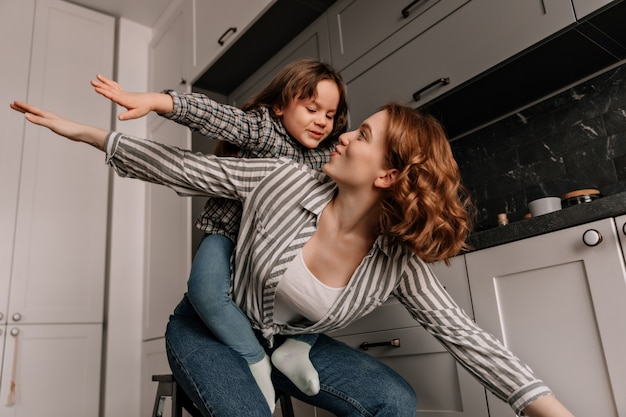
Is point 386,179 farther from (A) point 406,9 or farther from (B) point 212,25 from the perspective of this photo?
(B) point 212,25

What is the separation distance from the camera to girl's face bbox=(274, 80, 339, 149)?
1.42 m

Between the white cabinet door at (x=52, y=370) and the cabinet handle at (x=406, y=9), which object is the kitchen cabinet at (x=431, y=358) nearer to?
the cabinet handle at (x=406, y=9)

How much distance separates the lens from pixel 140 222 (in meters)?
3.05

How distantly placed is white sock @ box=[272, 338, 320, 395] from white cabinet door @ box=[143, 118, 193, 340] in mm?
1476

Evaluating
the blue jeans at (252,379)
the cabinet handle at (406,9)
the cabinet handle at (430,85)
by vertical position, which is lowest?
the blue jeans at (252,379)

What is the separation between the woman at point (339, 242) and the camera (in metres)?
1.05

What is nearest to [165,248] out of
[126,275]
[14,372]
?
[126,275]

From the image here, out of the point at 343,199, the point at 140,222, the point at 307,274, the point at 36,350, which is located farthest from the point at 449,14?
the point at 36,350

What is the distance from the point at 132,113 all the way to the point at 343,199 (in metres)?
0.47

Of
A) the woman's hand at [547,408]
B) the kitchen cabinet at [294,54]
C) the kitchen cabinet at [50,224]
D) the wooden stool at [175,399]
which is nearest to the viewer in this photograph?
the woman's hand at [547,408]

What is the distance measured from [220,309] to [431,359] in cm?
63

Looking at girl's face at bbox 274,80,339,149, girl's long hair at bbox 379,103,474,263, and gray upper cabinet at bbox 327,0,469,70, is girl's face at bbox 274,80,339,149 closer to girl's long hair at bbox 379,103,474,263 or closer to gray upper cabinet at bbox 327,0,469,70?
girl's long hair at bbox 379,103,474,263

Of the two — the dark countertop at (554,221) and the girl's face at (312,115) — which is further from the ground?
the girl's face at (312,115)

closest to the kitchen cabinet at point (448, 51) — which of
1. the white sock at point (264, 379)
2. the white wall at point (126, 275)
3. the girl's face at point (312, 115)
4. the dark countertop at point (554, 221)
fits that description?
the girl's face at point (312, 115)
